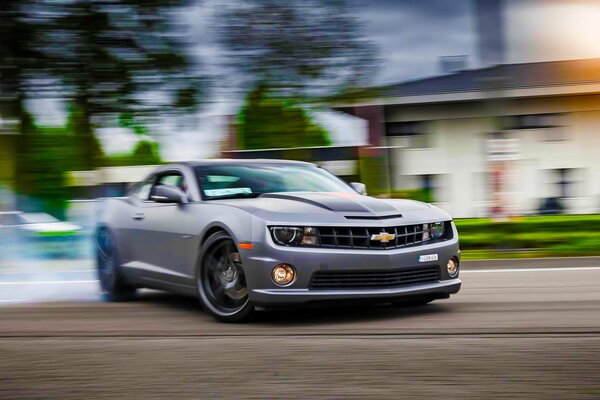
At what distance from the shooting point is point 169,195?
7492mm

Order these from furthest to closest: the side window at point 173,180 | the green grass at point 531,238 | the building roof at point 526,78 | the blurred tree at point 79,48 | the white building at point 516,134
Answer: the white building at point 516,134
the building roof at point 526,78
the green grass at point 531,238
the side window at point 173,180
the blurred tree at point 79,48

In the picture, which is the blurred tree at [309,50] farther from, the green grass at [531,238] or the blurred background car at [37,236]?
the blurred background car at [37,236]

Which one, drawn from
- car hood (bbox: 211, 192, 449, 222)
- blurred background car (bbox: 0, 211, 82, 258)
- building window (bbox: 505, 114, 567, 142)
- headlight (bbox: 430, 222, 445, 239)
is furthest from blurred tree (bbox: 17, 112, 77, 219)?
building window (bbox: 505, 114, 567, 142)

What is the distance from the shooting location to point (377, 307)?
296 inches

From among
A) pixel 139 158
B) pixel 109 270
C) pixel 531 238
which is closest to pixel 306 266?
pixel 109 270

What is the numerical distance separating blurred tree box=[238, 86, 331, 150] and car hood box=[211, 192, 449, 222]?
13293mm

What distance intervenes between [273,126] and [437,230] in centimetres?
1383

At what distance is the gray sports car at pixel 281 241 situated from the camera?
21.3 feet

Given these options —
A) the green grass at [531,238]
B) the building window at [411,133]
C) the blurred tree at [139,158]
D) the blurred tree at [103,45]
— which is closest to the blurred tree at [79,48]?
the blurred tree at [103,45]

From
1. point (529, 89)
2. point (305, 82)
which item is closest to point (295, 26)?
point (305, 82)

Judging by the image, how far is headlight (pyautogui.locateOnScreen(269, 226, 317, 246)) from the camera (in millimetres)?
6512

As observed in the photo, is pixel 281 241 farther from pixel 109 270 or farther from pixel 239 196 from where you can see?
pixel 109 270

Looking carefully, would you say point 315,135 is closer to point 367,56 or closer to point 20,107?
point 367,56

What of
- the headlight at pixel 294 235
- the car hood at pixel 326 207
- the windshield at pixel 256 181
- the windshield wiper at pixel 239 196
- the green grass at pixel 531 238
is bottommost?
the green grass at pixel 531 238
